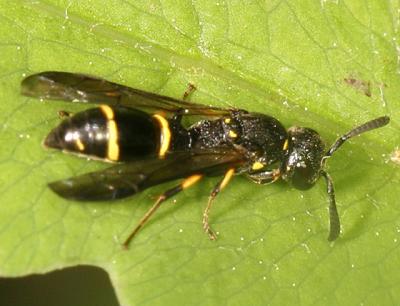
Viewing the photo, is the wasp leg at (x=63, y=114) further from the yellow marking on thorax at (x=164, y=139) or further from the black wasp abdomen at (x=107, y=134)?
the yellow marking on thorax at (x=164, y=139)

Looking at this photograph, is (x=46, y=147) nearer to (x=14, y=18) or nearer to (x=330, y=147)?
(x=14, y=18)

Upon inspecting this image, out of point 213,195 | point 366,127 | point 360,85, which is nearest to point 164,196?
point 213,195

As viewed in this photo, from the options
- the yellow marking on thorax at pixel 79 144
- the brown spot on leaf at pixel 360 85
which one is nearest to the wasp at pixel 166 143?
the yellow marking on thorax at pixel 79 144

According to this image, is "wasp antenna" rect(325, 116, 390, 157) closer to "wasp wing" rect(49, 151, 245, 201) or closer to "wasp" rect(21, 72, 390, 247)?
"wasp" rect(21, 72, 390, 247)

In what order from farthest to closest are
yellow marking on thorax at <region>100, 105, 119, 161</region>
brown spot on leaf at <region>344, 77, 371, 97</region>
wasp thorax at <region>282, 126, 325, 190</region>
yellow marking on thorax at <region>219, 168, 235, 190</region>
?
1. brown spot on leaf at <region>344, 77, 371, 97</region>
2. wasp thorax at <region>282, 126, 325, 190</region>
3. yellow marking on thorax at <region>219, 168, 235, 190</region>
4. yellow marking on thorax at <region>100, 105, 119, 161</region>

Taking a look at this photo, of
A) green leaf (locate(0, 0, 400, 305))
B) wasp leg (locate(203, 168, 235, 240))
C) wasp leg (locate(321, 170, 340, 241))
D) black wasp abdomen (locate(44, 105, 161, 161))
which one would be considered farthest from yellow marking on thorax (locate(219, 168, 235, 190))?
wasp leg (locate(321, 170, 340, 241))

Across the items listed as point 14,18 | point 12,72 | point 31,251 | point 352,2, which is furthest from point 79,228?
point 352,2
